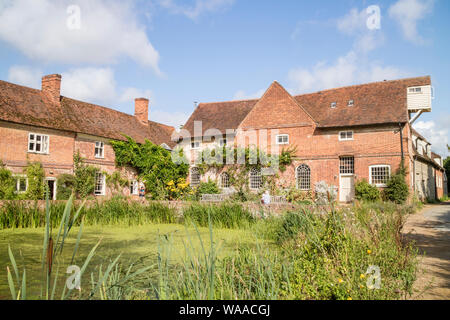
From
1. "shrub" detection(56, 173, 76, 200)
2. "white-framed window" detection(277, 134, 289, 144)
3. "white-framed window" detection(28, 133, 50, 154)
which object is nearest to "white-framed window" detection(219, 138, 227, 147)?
"white-framed window" detection(277, 134, 289, 144)

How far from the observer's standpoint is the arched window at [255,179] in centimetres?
2358

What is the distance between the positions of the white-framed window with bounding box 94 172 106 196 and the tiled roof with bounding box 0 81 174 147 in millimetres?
2844

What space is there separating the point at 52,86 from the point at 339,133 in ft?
62.4

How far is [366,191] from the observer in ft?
65.3

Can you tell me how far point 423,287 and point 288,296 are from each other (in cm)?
227

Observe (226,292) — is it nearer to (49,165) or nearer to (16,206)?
(16,206)

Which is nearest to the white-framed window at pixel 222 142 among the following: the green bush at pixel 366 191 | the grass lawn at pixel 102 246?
the green bush at pixel 366 191

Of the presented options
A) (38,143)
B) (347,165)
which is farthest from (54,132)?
(347,165)

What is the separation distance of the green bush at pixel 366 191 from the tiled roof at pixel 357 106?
3629 mm

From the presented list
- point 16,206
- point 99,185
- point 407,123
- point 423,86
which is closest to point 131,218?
point 16,206

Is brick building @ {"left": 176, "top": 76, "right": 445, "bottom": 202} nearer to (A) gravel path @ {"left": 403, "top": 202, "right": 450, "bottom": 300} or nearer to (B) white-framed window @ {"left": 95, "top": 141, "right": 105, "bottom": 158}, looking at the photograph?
(B) white-framed window @ {"left": 95, "top": 141, "right": 105, "bottom": 158}

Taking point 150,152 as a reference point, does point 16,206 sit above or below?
below

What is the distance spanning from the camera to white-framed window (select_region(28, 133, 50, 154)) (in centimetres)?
1998
